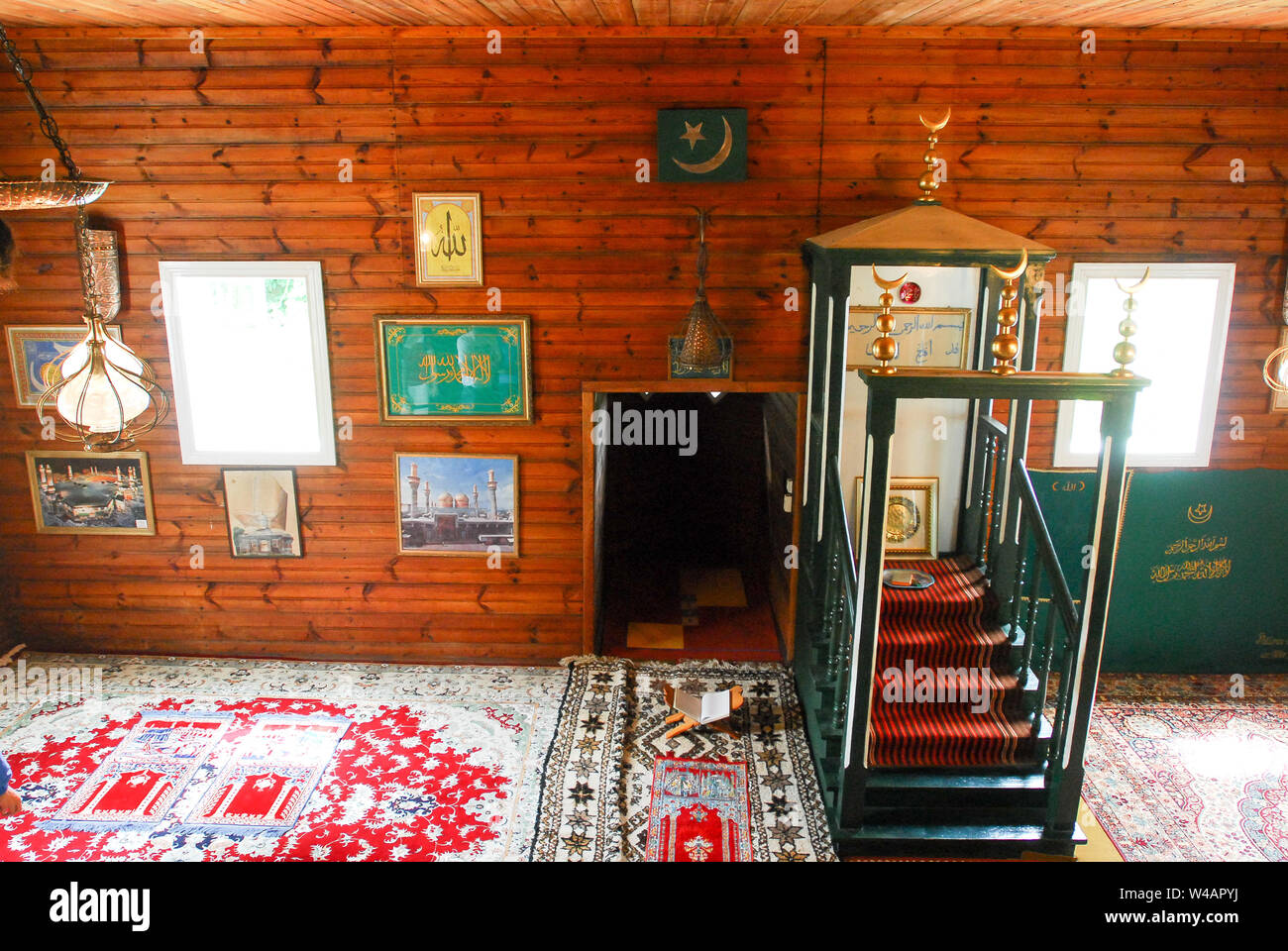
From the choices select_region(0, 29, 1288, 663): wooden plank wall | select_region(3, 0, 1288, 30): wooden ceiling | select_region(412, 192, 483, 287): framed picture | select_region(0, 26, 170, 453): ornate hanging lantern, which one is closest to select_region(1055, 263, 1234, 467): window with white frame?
select_region(0, 29, 1288, 663): wooden plank wall

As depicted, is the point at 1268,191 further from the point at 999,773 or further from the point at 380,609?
the point at 380,609

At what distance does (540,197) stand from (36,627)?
196 inches

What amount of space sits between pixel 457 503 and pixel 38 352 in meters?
3.09

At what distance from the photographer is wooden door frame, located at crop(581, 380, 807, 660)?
6.01 metres

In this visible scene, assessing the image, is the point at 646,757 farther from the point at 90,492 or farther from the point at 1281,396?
the point at 1281,396

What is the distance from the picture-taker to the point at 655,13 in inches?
206

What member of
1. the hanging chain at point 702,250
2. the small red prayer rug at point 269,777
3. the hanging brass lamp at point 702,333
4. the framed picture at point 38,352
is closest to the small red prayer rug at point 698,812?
the small red prayer rug at point 269,777

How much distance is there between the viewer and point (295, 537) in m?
6.39

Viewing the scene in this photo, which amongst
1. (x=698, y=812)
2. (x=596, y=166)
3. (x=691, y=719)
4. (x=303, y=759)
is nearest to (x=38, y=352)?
(x=303, y=759)

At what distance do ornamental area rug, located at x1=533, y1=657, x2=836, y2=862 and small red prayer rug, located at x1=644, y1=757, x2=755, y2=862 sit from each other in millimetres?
43

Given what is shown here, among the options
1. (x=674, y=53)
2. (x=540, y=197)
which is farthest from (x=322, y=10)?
(x=674, y=53)

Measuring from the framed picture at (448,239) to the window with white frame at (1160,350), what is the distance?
3.99m

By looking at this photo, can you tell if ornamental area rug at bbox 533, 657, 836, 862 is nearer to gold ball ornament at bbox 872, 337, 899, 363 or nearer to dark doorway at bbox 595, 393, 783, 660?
dark doorway at bbox 595, 393, 783, 660

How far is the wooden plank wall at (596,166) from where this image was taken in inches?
222
